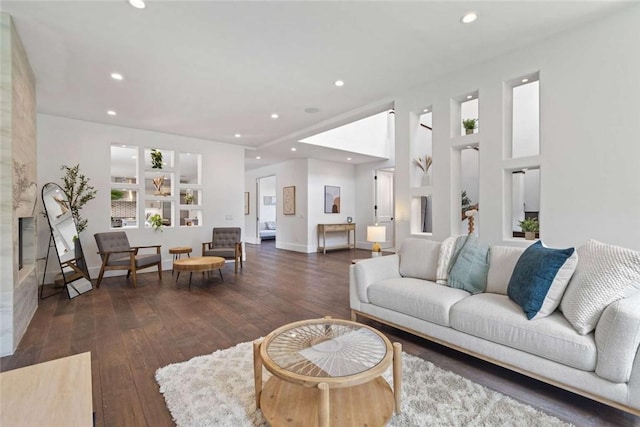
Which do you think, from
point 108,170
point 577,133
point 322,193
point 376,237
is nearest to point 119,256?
point 108,170

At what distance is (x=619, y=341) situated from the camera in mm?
1491

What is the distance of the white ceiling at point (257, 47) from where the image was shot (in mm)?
2334

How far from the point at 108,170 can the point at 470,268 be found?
5.90 meters

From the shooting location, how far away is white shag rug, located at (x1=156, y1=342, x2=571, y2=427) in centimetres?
156

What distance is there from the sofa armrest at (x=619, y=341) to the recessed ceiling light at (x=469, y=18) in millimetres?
2330

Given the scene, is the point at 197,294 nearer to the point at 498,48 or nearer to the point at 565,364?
the point at 565,364

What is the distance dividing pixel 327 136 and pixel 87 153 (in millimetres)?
4596

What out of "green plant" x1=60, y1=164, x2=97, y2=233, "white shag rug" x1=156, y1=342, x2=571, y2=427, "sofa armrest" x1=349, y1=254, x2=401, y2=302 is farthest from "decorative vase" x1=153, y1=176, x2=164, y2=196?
"sofa armrest" x1=349, y1=254, x2=401, y2=302

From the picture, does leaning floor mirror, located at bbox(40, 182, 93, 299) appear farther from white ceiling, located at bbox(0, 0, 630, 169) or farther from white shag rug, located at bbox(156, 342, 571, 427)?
white shag rug, located at bbox(156, 342, 571, 427)

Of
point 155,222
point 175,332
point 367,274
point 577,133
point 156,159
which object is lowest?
point 175,332

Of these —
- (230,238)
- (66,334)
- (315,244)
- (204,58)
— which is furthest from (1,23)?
(315,244)

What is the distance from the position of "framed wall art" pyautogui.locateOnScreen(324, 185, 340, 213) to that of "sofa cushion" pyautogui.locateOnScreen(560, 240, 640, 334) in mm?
6653

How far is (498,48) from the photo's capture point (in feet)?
9.50

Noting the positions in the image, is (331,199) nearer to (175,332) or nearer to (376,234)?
(376,234)
